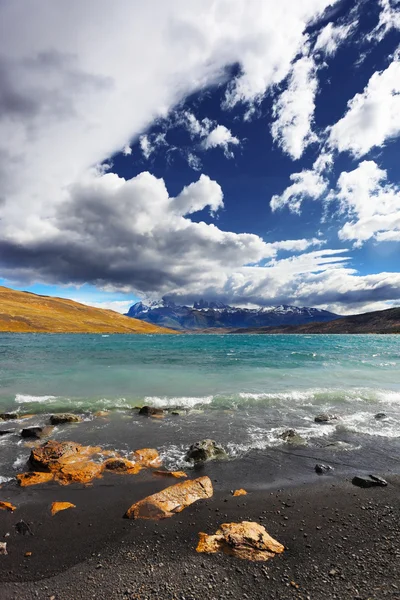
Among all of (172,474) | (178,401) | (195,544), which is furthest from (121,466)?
(178,401)

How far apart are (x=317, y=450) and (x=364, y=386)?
20.6m

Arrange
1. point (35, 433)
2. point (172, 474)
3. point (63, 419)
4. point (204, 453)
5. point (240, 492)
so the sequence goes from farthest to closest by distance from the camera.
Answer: point (63, 419) → point (35, 433) → point (204, 453) → point (172, 474) → point (240, 492)

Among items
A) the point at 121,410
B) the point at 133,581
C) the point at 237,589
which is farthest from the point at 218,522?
the point at 121,410

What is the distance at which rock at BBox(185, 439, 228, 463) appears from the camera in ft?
45.4

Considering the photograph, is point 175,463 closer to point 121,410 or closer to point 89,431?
point 89,431

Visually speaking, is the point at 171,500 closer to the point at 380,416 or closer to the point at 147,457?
the point at 147,457

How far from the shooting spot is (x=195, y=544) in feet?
26.7

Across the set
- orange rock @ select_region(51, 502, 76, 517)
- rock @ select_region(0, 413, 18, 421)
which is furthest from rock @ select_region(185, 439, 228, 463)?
rock @ select_region(0, 413, 18, 421)

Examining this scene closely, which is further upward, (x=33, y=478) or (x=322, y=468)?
(x=322, y=468)

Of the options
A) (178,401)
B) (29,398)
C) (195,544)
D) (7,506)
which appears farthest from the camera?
(29,398)

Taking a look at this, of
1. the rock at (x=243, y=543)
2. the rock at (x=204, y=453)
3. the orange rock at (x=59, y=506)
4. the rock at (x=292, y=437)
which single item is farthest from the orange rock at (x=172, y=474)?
the rock at (x=292, y=437)

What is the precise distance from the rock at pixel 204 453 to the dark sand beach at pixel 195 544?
2.42 m

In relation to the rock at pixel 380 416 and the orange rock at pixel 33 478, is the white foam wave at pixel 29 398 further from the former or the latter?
the rock at pixel 380 416

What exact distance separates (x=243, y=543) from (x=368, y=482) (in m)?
6.61
